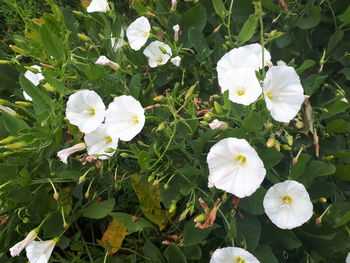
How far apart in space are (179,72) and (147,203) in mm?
401

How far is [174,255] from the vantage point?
103cm

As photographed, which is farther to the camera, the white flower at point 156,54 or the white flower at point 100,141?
the white flower at point 156,54

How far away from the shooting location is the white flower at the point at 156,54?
3.61 feet

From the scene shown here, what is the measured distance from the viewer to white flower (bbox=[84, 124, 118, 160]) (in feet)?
3.16

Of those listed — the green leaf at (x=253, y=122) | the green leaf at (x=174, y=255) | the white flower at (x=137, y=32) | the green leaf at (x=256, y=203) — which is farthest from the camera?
the white flower at (x=137, y=32)

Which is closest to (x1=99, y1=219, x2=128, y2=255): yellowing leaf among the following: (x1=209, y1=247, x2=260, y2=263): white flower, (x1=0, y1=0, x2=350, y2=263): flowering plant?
(x1=0, y1=0, x2=350, y2=263): flowering plant

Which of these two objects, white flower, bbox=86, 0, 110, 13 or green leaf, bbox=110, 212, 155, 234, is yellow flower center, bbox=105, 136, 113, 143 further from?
white flower, bbox=86, 0, 110, 13

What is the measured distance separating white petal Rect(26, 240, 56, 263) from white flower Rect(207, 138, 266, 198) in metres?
0.45

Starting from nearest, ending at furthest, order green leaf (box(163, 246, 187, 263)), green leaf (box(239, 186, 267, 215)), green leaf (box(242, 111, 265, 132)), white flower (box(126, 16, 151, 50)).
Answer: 1. green leaf (box(242, 111, 265, 132))
2. green leaf (box(239, 186, 267, 215))
3. green leaf (box(163, 246, 187, 263))
4. white flower (box(126, 16, 151, 50))

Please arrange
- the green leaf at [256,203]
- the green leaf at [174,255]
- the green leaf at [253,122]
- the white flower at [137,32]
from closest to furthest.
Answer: the green leaf at [253,122] → the green leaf at [256,203] → the green leaf at [174,255] → the white flower at [137,32]

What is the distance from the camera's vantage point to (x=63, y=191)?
1130 millimetres

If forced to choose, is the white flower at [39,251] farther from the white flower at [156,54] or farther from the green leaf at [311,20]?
the green leaf at [311,20]

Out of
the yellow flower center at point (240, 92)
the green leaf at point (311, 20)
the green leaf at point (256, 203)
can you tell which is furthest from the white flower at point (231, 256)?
the green leaf at point (311, 20)

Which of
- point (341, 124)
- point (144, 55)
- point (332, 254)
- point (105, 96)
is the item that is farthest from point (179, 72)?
point (332, 254)
